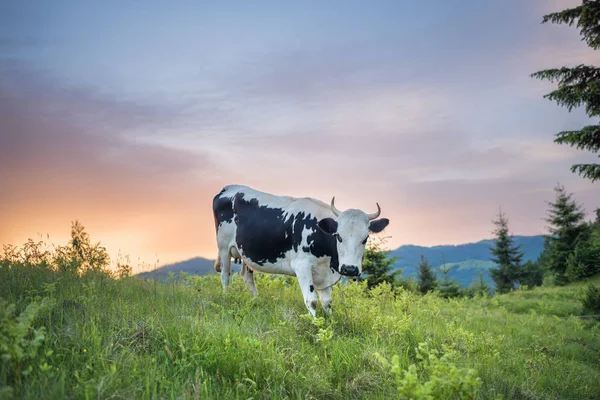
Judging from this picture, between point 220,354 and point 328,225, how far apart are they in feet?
12.9

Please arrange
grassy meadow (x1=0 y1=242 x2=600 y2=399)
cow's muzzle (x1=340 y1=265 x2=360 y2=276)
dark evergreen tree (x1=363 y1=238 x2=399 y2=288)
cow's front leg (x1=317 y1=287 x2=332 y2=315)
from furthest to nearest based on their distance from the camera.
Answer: dark evergreen tree (x1=363 y1=238 x2=399 y2=288)
cow's front leg (x1=317 y1=287 x2=332 y2=315)
cow's muzzle (x1=340 y1=265 x2=360 y2=276)
grassy meadow (x1=0 y1=242 x2=600 y2=399)

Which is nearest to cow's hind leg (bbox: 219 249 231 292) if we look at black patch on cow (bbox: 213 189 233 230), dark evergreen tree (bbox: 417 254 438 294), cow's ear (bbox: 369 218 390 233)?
black patch on cow (bbox: 213 189 233 230)

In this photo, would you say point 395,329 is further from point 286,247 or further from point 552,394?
point 286,247

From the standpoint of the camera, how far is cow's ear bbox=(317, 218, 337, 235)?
8148mm

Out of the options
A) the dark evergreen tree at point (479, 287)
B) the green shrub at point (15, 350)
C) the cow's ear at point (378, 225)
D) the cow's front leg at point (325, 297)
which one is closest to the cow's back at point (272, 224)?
the cow's front leg at point (325, 297)

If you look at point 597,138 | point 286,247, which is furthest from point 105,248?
point 597,138

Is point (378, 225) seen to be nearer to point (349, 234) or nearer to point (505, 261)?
point (349, 234)

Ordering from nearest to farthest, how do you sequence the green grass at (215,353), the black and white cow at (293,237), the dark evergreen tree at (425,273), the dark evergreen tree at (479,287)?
the green grass at (215,353) < the black and white cow at (293,237) < the dark evergreen tree at (425,273) < the dark evergreen tree at (479,287)

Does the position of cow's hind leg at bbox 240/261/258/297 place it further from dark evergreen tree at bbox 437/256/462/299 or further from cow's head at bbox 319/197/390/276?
dark evergreen tree at bbox 437/256/462/299

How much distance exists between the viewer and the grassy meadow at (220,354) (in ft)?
12.0

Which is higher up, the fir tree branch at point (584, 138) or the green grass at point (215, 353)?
the fir tree branch at point (584, 138)

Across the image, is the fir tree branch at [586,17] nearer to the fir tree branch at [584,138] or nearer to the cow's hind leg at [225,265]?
the fir tree branch at [584,138]

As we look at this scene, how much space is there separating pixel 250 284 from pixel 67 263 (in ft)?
13.0

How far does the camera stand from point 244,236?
10.0 metres
